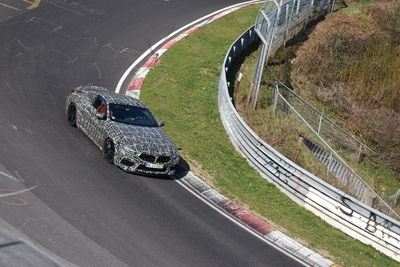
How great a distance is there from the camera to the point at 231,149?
20.8 m

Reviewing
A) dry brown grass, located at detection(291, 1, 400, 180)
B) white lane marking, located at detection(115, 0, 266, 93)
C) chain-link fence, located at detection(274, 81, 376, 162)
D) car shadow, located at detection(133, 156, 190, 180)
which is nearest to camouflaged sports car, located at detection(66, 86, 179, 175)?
car shadow, located at detection(133, 156, 190, 180)

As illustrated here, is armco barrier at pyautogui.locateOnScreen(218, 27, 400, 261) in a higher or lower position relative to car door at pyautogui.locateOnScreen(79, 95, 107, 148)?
lower

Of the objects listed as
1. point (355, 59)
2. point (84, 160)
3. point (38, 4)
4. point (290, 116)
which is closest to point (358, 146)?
point (290, 116)

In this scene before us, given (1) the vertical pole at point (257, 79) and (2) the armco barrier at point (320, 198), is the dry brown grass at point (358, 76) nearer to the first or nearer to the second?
(1) the vertical pole at point (257, 79)

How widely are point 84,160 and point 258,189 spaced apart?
198 inches

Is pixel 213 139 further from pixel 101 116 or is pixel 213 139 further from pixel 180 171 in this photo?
pixel 101 116

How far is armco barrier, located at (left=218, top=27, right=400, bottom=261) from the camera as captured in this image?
16797 millimetres

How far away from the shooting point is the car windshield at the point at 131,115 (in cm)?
1812

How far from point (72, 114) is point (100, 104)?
1.10m

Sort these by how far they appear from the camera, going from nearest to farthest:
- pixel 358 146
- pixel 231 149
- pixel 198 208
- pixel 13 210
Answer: pixel 13 210
pixel 198 208
pixel 231 149
pixel 358 146

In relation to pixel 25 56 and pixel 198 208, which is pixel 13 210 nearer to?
pixel 198 208

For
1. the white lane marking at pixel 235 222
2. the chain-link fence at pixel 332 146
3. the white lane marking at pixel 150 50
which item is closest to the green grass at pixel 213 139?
the white lane marking at pixel 150 50

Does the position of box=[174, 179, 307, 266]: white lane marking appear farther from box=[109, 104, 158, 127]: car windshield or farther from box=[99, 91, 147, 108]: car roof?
box=[99, 91, 147, 108]: car roof

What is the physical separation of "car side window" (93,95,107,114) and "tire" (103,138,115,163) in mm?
1193
